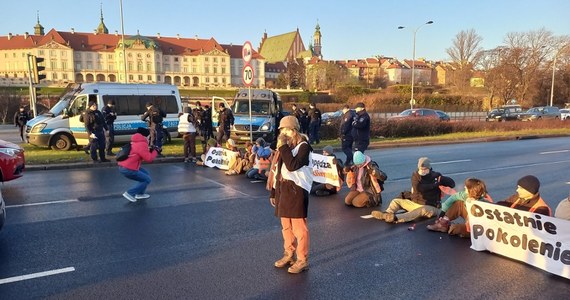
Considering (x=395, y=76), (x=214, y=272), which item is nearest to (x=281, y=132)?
(x=214, y=272)

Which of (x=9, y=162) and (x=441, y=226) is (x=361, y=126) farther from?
(x=9, y=162)

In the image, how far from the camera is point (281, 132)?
464cm

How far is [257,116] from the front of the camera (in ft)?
63.9

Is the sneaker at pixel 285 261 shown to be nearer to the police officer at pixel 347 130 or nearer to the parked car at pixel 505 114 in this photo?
the police officer at pixel 347 130

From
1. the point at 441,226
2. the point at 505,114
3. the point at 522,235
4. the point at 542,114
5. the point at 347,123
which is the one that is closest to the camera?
the point at 522,235

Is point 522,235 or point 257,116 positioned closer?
point 522,235

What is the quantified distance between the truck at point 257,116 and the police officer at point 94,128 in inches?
245

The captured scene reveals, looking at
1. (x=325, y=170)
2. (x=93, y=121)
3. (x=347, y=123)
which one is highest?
(x=93, y=121)

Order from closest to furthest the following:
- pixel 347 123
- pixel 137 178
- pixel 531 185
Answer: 1. pixel 531 185
2. pixel 137 178
3. pixel 347 123

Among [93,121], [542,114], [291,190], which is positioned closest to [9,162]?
[93,121]

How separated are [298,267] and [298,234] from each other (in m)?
0.40

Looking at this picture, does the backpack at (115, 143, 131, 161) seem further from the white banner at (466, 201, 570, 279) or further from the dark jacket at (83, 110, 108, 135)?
the white banner at (466, 201, 570, 279)

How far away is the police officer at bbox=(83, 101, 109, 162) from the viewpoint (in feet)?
41.6

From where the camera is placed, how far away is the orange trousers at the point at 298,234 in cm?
483
